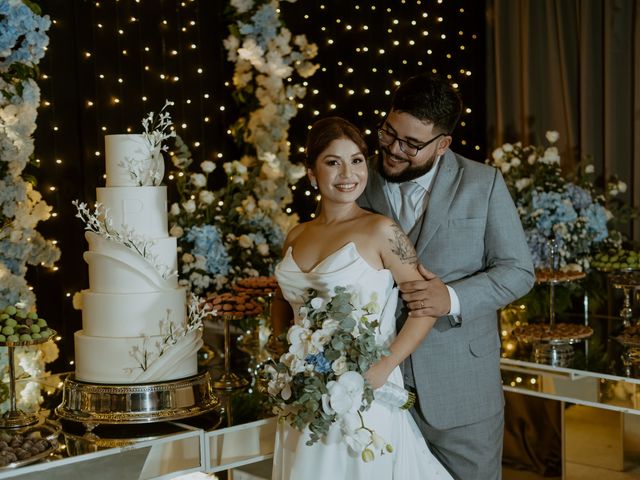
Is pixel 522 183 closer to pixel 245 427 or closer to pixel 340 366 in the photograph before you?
pixel 245 427

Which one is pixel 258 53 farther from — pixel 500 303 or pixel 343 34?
pixel 500 303

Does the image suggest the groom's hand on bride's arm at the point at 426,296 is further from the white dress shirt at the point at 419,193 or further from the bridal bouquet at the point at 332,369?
the white dress shirt at the point at 419,193

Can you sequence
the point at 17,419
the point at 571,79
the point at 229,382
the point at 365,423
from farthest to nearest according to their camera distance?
the point at 571,79 → the point at 229,382 → the point at 17,419 → the point at 365,423

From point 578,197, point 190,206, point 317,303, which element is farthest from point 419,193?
point 578,197

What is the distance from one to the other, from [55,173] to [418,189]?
2298 mm

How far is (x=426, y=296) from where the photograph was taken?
9.80ft

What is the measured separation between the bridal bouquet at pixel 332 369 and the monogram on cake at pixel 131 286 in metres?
0.72

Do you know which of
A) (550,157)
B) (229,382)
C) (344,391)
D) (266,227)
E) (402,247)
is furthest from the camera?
(550,157)

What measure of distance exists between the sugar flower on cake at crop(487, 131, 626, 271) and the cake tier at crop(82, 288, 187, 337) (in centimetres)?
222

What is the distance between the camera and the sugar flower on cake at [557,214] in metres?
4.88

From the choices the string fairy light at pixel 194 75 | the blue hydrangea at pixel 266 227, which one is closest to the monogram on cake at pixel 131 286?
the blue hydrangea at pixel 266 227

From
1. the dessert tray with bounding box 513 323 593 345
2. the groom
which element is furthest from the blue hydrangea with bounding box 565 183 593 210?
the groom

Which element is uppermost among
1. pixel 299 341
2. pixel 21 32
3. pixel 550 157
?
pixel 21 32

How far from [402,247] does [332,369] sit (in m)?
0.56
